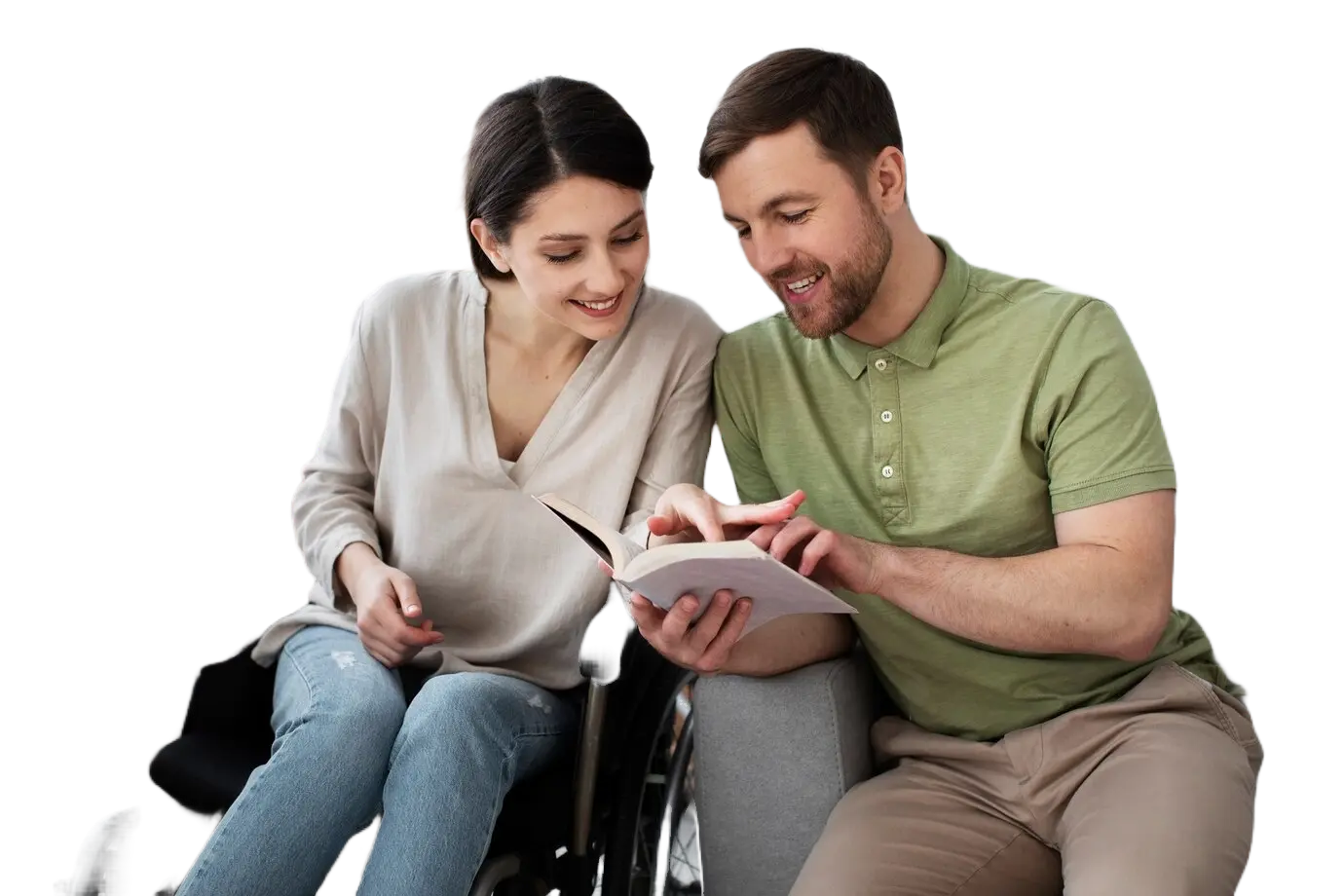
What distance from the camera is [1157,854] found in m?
1.76

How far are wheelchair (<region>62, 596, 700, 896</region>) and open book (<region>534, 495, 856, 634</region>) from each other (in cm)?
33

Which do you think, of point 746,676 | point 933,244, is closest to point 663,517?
point 746,676

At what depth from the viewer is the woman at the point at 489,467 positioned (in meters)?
1.99

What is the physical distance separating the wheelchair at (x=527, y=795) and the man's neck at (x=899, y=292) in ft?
1.98

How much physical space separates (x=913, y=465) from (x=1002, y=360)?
196 mm

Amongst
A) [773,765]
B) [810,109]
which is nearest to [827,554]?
[773,765]

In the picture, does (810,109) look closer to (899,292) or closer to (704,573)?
(899,292)

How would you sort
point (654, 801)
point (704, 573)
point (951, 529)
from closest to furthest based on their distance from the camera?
point (704, 573) → point (951, 529) → point (654, 801)

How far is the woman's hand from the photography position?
2100mm

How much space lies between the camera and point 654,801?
A: 2496mm

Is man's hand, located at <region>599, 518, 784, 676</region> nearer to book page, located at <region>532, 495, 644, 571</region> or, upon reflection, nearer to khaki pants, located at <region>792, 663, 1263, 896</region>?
book page, located at <region>532, 495, 644, 571</region>

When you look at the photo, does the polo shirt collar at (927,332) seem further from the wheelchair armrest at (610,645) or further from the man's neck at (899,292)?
the wheelchair armrest at (610,645)

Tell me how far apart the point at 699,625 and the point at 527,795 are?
426 millimetres

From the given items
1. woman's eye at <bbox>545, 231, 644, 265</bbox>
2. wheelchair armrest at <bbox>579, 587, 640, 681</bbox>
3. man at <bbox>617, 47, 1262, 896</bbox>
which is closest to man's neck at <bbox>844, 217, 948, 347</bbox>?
man at <bbox>617, 47, 1262, 896</bbox>
